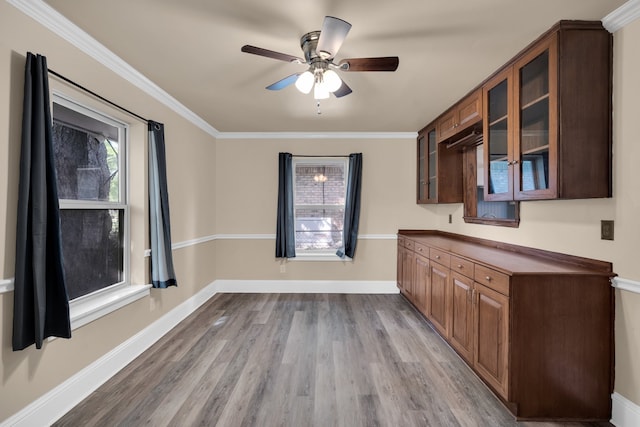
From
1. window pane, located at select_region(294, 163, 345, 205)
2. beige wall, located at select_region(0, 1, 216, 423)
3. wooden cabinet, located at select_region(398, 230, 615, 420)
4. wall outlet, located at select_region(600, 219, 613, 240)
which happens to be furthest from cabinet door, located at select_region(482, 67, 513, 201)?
beige wall, located at select_region(0, 1, 216, 423)

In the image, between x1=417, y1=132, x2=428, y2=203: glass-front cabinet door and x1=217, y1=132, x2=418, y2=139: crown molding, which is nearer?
x1=417, y1=132, x2=428, y2=203: glass-front cabinet door

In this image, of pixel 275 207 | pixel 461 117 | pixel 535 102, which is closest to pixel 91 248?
pixel 275 207

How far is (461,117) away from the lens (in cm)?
299

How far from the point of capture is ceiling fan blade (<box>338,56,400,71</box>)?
5.93ft

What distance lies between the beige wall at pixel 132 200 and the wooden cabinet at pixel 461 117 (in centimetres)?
305

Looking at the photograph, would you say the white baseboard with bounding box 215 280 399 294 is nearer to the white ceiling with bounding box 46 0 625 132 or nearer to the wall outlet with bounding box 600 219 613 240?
the white ceiling with bounding box 46 0 625 132

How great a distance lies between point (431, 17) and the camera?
1.73m

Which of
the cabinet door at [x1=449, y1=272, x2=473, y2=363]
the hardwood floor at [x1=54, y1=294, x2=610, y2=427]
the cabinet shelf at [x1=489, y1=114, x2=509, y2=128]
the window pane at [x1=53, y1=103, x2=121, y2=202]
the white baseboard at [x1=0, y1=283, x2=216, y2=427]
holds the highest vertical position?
the cabinet shelf at [x1=489, y1=114, x2=509, y2=128]

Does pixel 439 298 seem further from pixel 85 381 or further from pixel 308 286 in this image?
pixel 85 381

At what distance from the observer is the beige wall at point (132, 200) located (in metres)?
1.54

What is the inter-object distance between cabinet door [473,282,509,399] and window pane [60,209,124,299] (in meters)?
2.95

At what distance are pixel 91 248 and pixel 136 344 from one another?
92cm

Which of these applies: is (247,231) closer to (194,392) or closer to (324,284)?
(324,284)

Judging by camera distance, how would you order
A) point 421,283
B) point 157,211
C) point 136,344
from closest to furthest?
point 136,344, point 157,211, point 421,283
